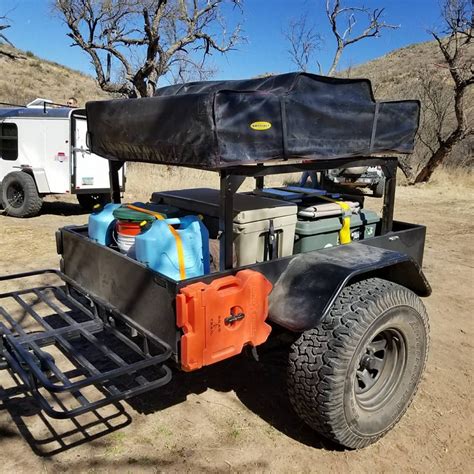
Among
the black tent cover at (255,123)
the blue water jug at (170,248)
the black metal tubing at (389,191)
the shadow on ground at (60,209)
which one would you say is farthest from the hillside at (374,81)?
the blue water jug at (170,248)

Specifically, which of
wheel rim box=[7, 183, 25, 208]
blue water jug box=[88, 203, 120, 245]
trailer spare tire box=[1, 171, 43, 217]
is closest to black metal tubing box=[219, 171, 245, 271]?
blue water jug box=[88, 203, 120, 245]

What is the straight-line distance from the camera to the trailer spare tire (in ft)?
30.9

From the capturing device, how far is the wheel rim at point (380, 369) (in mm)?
2831

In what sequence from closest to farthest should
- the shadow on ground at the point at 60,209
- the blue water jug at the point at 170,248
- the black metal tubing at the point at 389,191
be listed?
1. the blue water jug at the point at 170,248
2. the black metal tubing at the point at 389,191
3. the shadow on ground at the point at 60,209

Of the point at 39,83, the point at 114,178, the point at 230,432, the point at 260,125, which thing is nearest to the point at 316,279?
the point at 260,125

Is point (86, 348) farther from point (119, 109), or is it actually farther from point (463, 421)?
point (463, 421)

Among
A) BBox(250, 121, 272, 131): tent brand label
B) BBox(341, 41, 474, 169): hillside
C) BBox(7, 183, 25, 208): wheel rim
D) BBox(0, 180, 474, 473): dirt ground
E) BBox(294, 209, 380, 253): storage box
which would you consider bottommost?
BBox(0, 180, 474, 473): dirt ground

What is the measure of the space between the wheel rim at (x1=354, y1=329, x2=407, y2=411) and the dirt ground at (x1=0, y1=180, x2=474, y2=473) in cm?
26

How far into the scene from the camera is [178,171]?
14422mm

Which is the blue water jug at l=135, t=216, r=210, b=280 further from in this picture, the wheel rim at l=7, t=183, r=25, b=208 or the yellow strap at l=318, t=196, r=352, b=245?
the wheel rim at l=7, t=183, r=25, b=208

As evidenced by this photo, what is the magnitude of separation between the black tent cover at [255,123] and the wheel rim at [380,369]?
46.3 inches

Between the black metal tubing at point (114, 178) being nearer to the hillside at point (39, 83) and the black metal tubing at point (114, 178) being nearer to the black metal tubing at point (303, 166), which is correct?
the black metal tubing at point (303, 166)

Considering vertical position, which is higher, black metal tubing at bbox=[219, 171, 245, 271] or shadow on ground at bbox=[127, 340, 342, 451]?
black metal tubing at bbox=[219, 171, 245, 271]

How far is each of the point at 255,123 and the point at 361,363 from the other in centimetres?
149
